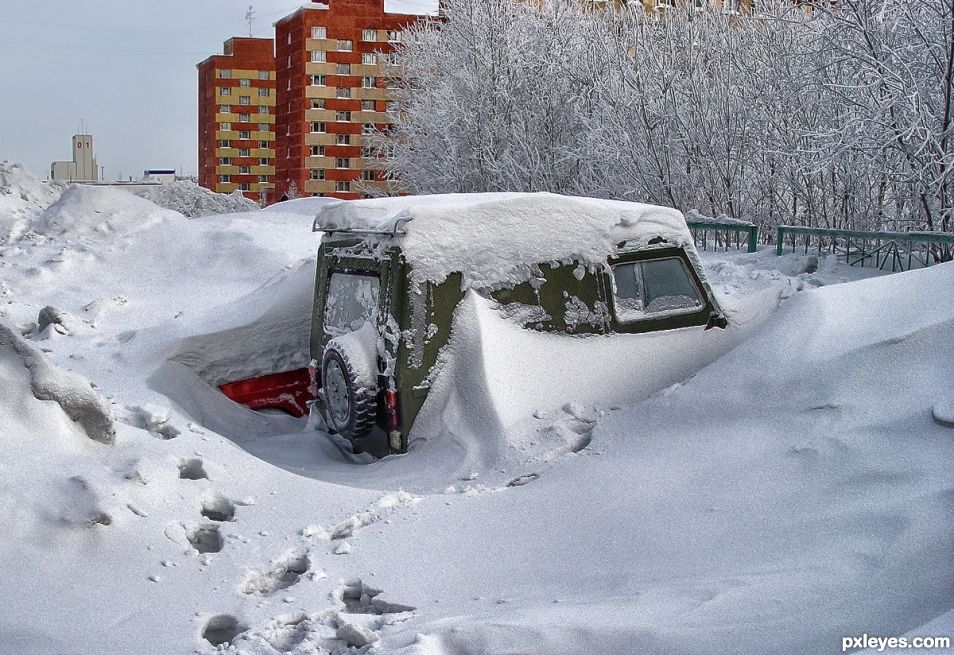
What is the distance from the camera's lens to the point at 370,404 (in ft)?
17.9

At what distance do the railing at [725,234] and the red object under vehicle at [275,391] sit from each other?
5058 millimetres

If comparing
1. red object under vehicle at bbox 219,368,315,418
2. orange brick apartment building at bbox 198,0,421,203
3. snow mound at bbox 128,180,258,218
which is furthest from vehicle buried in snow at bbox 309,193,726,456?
orange brick apartment building at bbox 198,0,421,203

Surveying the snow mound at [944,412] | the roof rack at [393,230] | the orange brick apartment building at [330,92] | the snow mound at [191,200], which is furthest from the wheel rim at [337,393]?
the orange brick apartment building at [330,92]

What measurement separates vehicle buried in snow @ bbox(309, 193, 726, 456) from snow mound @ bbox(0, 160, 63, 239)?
11249mm

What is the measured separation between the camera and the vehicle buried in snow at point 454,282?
5.29 m

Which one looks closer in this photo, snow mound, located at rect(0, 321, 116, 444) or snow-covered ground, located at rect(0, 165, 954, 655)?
snow-covered ground, located at rect(0, 165, 954, 655)

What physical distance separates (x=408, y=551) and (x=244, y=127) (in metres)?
90.9

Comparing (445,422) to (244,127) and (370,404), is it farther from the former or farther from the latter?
(244,127)

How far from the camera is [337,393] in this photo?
5.69 metres

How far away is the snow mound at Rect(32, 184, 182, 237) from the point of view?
14.7 meters

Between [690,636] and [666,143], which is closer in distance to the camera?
[690,636]

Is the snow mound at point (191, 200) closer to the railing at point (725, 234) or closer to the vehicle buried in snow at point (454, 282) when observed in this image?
the railing at point (725, 234)

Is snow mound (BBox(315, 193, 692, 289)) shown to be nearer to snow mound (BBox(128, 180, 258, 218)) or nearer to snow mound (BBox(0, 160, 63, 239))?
snow mound (BBox(0, 160, 63, 239))

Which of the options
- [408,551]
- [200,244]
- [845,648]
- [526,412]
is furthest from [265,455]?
[200,244]
